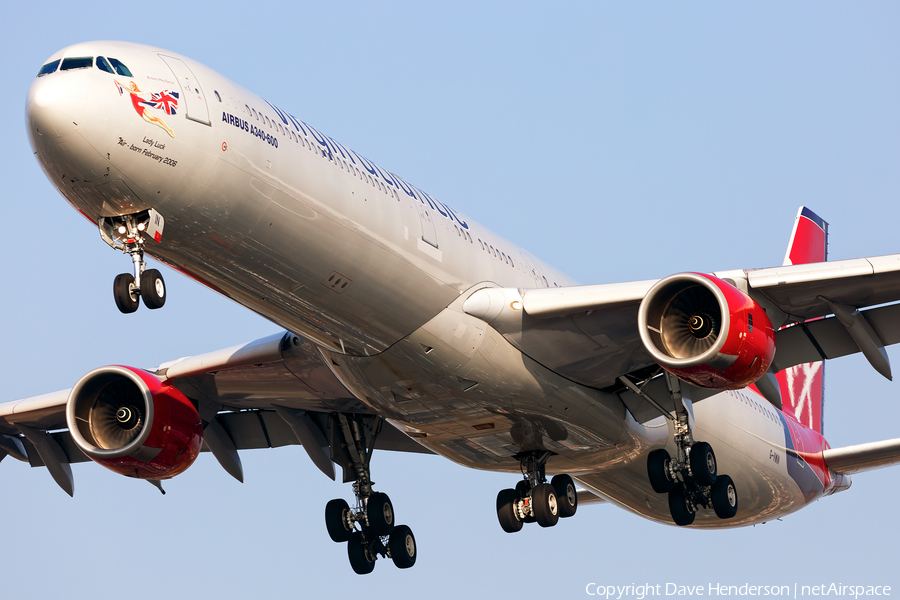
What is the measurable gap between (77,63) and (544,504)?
11.8 m

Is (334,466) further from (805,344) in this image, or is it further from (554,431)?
(805,344)

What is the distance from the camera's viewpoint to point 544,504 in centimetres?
2173

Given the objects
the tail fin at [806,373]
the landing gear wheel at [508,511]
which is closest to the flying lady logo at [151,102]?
the landing gear wheel at [508,511]

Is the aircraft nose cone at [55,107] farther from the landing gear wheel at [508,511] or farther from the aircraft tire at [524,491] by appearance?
the landing gear wheel at [508,511]

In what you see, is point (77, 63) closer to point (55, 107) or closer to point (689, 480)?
point (55, 107)

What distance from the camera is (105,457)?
22172 millimetres

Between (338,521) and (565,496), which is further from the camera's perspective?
(338,521)

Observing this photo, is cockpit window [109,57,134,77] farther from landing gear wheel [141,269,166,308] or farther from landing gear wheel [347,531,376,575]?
landing gear wheel [347,531,376,575]

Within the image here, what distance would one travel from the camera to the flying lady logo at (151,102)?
1497 cm

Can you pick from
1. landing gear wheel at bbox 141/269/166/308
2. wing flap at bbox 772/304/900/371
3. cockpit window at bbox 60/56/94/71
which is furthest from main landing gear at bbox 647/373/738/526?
cockpit window at bbox 60/56/94/71

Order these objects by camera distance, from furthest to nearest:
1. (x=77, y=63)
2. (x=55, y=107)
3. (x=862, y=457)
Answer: (x=862, y=457) → (x=77, y=63) → (x=55, y=107)

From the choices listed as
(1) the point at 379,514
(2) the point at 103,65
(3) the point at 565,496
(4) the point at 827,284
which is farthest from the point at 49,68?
(3) the point at 565,496

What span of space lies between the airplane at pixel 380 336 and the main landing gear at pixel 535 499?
0.05 m

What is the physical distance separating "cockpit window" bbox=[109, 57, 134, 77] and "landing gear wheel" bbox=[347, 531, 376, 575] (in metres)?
11.7
